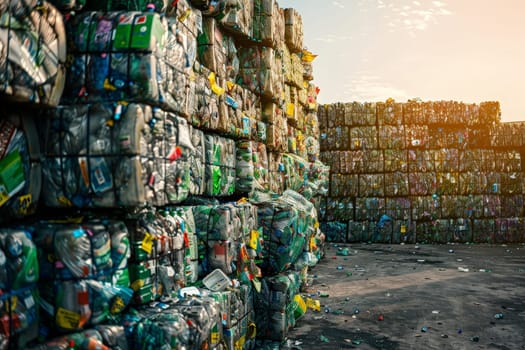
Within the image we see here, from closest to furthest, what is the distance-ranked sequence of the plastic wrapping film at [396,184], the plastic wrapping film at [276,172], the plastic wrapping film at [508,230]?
the plastic wrapping film at [276,172] → the plastic wrapping film at [508,230] → the plastic wrapping film at [396,184]

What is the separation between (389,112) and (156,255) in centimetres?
1192

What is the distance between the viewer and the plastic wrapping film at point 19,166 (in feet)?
7.80

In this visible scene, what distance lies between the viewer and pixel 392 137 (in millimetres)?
13984

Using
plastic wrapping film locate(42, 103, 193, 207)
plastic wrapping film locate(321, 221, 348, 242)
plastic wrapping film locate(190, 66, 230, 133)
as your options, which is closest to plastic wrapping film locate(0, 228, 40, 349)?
plastic wrapping film locate(42, 103, 193, 207)

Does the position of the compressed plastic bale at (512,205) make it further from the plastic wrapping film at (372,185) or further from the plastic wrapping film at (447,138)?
the plastic wrapping film at (372,185)

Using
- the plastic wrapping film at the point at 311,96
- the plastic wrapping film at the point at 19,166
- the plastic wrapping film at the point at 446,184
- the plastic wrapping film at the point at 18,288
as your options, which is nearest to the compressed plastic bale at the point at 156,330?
the plastic wrapping film at the point at 18,288

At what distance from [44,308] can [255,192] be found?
12.0 ft

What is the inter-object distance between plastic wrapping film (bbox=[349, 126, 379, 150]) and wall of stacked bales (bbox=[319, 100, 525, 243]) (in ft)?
0.09

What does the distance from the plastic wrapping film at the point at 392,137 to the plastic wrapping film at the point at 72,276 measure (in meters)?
12.2

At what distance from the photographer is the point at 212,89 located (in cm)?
457

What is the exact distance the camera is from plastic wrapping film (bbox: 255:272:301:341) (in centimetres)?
528

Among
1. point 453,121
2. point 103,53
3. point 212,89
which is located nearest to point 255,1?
point 212,89

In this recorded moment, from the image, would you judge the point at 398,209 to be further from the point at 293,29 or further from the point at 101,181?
the point at 101,181

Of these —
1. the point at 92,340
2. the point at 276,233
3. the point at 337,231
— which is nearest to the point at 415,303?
the point at 276,233
